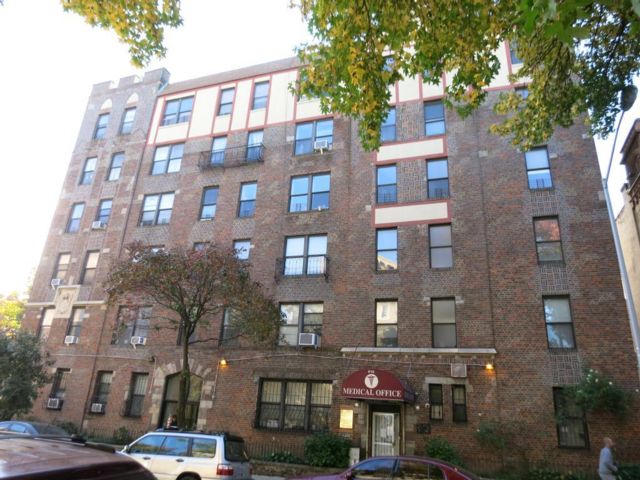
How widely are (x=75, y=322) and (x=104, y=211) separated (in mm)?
7094

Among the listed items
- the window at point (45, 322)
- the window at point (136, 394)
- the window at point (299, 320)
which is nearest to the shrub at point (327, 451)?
the window at point (299, 320)

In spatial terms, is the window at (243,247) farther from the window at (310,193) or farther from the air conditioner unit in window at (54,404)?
the air conditioner unit in window at (54,404)

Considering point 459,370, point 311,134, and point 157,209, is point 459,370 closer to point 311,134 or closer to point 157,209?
point 311,134

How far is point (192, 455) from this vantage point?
39.4ft

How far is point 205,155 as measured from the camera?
88.8ft

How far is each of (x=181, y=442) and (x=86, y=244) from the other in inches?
761

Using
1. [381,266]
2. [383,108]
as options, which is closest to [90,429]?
[381,266]

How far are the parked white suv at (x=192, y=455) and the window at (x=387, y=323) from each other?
8640 millimetres

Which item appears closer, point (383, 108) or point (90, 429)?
point (383, 108)

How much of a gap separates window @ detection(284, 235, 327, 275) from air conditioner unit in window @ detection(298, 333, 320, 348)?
3.16 metres

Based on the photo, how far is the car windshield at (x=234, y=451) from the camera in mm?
11922

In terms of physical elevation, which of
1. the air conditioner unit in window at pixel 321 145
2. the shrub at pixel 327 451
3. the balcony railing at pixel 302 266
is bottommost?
the shrub at pixel 327 451

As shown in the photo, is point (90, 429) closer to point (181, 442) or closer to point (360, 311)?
point (181, 442)

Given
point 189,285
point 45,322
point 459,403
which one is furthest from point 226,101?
point 459,403
